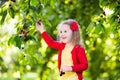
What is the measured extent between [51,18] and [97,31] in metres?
3.22

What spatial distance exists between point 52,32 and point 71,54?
402 centimetres

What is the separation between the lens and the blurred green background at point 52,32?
4582mm

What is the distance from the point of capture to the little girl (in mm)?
4184

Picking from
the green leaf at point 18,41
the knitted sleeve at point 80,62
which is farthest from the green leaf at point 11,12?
the knitted sleeve at point 80,62

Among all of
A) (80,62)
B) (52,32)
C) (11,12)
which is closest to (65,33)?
(80,62)

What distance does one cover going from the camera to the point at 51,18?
305 inches

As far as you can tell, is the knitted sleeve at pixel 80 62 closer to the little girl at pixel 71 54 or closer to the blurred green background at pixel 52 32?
the little girl at pixel 71 54

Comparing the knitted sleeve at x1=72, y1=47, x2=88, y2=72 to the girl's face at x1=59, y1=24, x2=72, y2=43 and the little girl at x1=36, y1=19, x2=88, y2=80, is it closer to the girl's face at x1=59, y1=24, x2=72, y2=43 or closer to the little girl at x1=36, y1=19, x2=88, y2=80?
the little girl at x1=36, y1=19, x2=88, y2=80

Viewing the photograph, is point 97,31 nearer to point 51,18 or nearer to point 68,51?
point 68,51

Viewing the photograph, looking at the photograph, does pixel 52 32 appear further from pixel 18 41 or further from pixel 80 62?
pixel 80 62

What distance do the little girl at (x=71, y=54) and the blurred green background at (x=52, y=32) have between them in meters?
0.13

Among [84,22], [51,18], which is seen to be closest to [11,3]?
[84,22]

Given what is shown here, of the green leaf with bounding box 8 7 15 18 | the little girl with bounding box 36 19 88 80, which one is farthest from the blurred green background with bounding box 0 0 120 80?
the little girl with bounding box 36 19 88 80

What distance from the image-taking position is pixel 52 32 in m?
8.27
